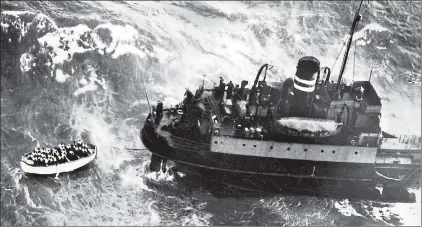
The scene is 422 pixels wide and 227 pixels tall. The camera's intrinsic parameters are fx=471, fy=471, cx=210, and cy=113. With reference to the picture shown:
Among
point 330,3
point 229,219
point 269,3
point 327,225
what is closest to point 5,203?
point 229,219

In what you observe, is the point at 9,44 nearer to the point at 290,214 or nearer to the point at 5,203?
the point at 5,203

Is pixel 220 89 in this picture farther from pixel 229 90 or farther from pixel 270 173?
pixel 270 173

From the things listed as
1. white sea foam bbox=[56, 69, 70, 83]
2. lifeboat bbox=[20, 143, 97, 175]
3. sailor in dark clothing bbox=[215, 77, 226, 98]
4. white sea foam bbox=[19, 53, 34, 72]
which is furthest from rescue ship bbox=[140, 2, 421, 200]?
white sea foam bbox=[19, 53, 34, 72]

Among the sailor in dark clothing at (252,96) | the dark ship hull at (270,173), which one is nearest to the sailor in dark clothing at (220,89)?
the sailor in dark clothing at (252,96)

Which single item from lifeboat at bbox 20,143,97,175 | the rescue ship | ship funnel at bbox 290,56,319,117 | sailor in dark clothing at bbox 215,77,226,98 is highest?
ship funnel at bbox 290,56,319,117

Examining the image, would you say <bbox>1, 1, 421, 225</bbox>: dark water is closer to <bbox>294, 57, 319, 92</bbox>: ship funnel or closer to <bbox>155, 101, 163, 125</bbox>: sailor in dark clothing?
<bbox>155, 101, 163, 125</bbox>: sailor in dark clothing
